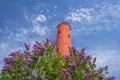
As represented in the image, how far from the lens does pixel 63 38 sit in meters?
47.2

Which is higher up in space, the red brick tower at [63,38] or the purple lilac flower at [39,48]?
the red brick tower at [63,38]

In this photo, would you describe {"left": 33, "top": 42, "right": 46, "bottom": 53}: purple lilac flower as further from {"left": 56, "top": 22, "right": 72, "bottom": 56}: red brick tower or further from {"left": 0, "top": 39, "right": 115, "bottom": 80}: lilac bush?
{"left": 56, "top": 22, "right": 72, "bottom": 56}: red brick tower

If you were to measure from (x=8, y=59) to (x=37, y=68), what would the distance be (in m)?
2.57

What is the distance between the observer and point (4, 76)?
22.0 metres

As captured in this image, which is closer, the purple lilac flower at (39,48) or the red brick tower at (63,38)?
the purple lilac flower at (39,48)

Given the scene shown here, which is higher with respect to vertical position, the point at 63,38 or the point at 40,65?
the point at 63,38

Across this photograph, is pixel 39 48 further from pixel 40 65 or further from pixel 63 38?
pixel 63 38

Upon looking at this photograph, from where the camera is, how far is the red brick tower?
45.1m

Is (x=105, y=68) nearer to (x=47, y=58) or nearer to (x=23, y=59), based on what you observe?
(x=47, y=58)

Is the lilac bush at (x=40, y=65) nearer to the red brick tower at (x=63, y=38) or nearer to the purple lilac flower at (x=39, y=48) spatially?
the purple lilac flower at (x=39, y=48)

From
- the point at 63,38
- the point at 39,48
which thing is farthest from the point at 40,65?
the point at 63,38

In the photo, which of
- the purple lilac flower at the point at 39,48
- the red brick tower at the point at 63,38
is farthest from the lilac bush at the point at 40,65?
the red brick tower at the point at 63,38

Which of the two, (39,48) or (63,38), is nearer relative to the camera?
(39,48)

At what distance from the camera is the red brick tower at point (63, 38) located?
45088 mm
